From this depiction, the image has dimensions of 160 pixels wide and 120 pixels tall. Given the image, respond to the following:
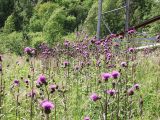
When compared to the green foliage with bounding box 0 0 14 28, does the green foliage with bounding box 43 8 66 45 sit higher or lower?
higher

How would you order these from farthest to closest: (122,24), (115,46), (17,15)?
1. (17,15)
2. (122,24)
3. (115,46)

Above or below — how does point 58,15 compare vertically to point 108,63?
below

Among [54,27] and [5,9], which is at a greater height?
[54,27]

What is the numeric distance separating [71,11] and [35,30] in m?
2.93

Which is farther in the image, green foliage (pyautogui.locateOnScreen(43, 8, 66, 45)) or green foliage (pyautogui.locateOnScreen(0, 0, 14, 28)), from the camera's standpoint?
green foliage (pyautogui.locateOnScreen(0, 0, 14, 28))

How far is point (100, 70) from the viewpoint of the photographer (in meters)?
5.89

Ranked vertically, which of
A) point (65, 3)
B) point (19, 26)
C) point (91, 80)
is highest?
point (91, 80)

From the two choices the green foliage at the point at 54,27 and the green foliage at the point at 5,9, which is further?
the green foliage at the point at 5,9

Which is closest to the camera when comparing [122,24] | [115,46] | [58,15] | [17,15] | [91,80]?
[91,80]

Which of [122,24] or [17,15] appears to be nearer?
[122,24]

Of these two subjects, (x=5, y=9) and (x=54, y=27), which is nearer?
(x=54, y=27)

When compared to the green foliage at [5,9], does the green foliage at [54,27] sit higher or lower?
higher

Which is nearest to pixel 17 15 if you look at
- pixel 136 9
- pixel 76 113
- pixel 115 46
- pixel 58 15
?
pixel 58 15

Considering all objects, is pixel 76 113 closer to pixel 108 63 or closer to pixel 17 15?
pixel 108 63
